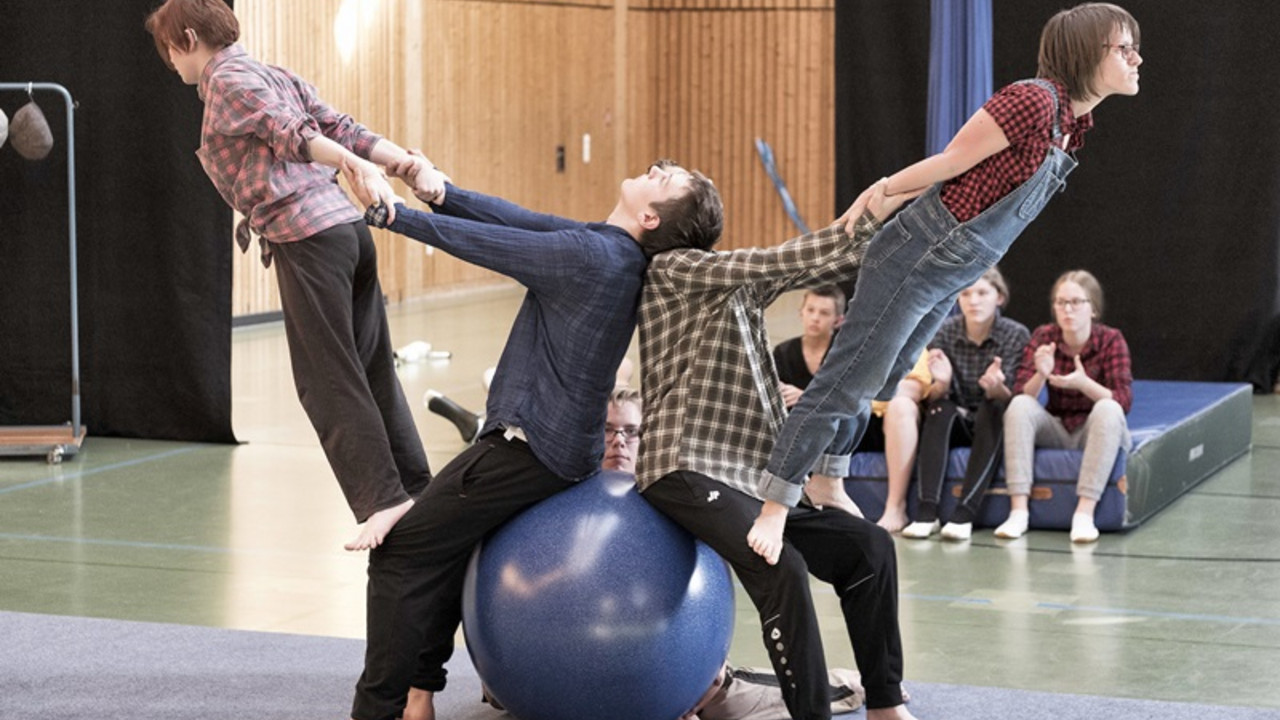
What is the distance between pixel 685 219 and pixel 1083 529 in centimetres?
276

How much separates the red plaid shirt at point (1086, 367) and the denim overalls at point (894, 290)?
2.64 m

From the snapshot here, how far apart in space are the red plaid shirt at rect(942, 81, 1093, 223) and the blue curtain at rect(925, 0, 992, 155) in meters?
2.70

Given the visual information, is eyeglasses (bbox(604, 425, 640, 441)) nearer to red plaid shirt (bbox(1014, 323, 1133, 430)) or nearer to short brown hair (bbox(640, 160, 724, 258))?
short brown hair (bbox(640, 160, 724, 258))

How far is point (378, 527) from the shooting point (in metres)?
3.79

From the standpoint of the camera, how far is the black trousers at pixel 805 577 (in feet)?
11.8

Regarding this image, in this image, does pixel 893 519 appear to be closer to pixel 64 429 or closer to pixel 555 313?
pixel 555 313

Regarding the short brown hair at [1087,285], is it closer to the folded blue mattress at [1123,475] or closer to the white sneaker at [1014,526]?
the folded blue mattress at [1123,475]

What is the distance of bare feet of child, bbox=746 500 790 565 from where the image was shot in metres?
3.55

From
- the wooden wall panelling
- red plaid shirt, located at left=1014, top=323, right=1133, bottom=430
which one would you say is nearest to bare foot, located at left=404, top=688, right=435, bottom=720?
red plaid shirt, located at left=1014, top=323, right=1133, bottom=430

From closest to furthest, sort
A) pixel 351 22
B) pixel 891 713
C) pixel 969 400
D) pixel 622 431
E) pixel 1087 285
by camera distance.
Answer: pixel 891 713, pixel 622 431, pixel 1087 285, pixel 969 400, pixel 351 22

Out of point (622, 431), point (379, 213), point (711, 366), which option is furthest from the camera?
point (622, 431)

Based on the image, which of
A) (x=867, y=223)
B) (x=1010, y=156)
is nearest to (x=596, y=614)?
(x=867, y=223)

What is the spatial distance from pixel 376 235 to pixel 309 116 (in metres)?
9.42

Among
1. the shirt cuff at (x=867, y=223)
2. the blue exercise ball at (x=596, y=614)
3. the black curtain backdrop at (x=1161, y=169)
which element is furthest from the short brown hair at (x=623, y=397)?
the black curtain backdrop at (x=1161, y=169)
